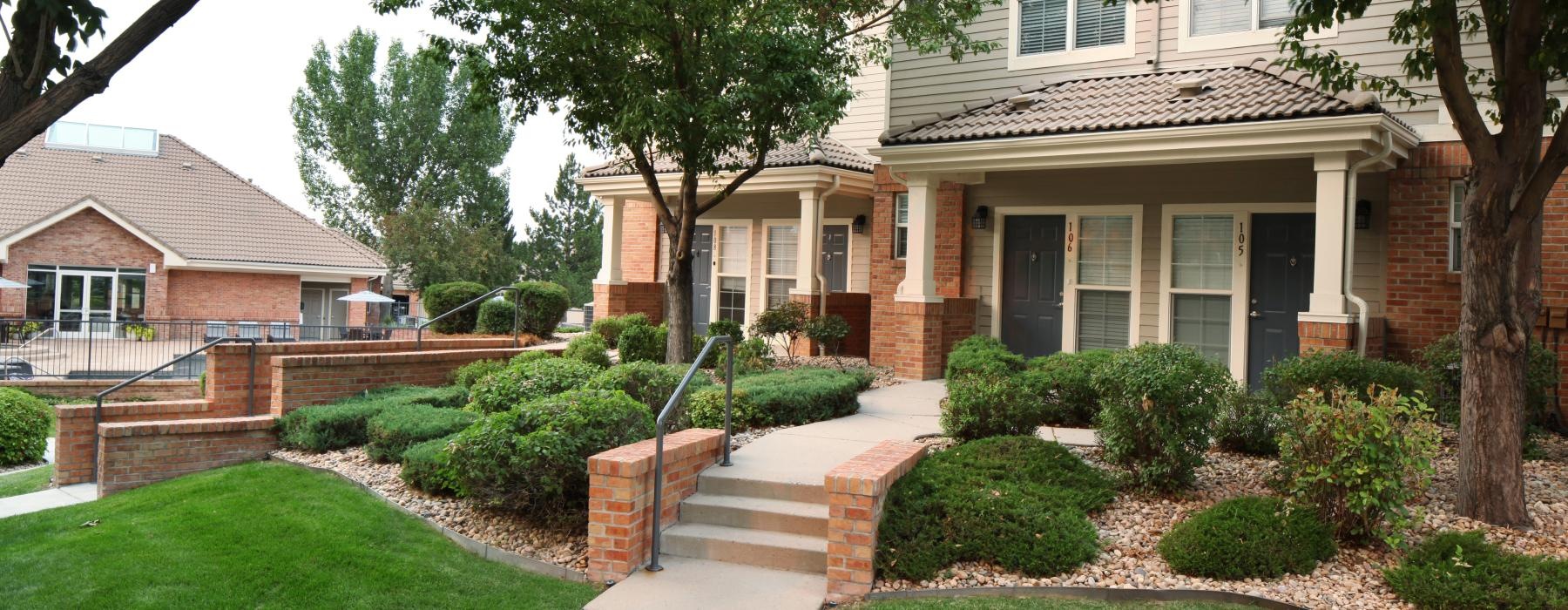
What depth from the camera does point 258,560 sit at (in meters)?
5.71

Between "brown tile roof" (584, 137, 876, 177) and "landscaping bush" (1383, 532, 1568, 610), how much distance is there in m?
9.48

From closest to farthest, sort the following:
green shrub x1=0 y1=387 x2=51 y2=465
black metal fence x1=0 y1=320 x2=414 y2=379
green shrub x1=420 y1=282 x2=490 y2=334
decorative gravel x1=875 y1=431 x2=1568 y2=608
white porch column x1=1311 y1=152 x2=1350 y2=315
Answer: decorative gravel x1=875 y1=431 x2=1568 y2=608
white porch column x1=1311 y1=152 x2=1350 y2=315
green shrub x1=0 y1=387 x2=51 y2=465
black metal fence x1=0 y1=320 x2=414 y2=379
green shrub x1=420 y1=282 x2=490 y2=334

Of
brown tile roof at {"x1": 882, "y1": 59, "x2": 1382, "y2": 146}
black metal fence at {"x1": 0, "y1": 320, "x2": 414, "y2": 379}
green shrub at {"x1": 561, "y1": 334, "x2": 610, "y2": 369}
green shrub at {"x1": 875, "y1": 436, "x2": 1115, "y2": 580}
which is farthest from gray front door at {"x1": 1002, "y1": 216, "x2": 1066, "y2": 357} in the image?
black metal fence at {"x1": 0, "y1": 320, "x2": 414, "y2": 379}

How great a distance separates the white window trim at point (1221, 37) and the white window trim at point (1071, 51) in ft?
1.75

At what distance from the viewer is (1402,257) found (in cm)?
1045

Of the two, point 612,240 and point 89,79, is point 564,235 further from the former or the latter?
point 89,79

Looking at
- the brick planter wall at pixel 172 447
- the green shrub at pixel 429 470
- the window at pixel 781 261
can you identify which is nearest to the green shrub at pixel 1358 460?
the green shrub at pixel 429 470

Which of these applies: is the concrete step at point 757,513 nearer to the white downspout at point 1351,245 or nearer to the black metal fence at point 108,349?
the white downspout at point 1351,245

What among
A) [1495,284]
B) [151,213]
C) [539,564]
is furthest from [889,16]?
[151,213]

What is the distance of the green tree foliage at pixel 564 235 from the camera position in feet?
164

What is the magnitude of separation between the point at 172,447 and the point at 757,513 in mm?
5773

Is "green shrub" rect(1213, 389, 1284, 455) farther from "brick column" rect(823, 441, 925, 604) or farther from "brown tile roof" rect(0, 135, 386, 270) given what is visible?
"brown tile roof" rect(0, 135, 386, 270)

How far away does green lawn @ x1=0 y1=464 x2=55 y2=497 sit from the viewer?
9438mm

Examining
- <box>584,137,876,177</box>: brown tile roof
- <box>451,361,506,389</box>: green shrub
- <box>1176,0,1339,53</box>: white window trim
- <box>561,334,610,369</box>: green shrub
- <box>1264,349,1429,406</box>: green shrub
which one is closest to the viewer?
<box>1264,349,1429,406</box>: green shrub
